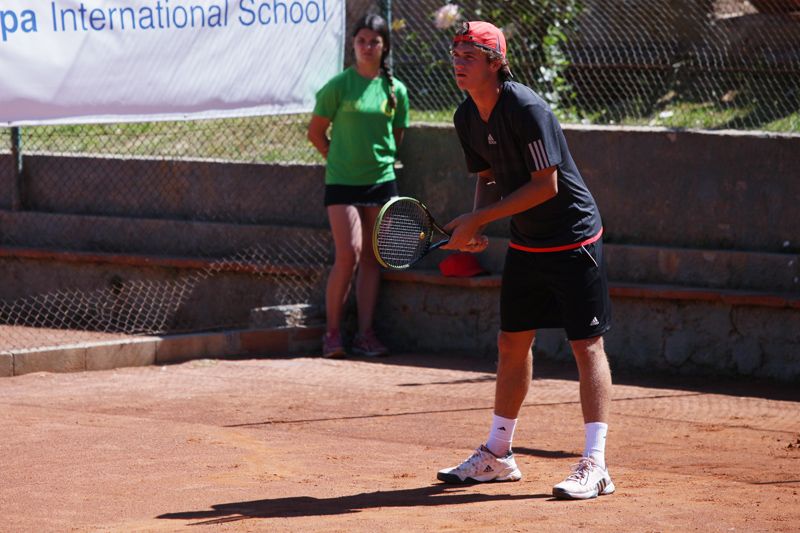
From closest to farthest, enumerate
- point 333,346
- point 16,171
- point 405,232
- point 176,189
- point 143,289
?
1. point 405,232
2. point 333,346
3. point 143,289
4. point 176,189
5. point 16,171

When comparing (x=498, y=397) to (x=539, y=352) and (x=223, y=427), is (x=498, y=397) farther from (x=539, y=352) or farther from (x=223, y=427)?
(x=539, y=352)

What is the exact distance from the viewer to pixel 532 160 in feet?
16.3

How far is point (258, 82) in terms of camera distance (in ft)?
31.8

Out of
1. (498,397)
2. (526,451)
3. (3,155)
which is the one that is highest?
(3,155)

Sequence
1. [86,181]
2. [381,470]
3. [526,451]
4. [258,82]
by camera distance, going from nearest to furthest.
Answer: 1. [381,470]
2. [526,451]
3. [258,82]
4. [86,181]

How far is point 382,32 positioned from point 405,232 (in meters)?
3.45

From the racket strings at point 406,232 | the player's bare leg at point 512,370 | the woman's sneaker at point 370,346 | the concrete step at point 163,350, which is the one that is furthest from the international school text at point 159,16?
the player's bare leg at point 512,370

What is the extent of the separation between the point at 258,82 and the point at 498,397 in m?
4.94

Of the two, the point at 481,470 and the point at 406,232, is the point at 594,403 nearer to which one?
the point at 481,470

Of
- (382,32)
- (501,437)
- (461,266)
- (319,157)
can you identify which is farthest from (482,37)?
(319,157)

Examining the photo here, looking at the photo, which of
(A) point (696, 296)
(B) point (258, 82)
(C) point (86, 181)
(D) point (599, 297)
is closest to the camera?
(D) point (599, 297)

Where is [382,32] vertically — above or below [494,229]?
above

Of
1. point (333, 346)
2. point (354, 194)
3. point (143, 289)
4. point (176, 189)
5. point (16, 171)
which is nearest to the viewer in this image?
point (354, 194)

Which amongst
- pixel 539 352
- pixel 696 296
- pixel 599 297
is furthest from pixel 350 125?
pixel 599 297
